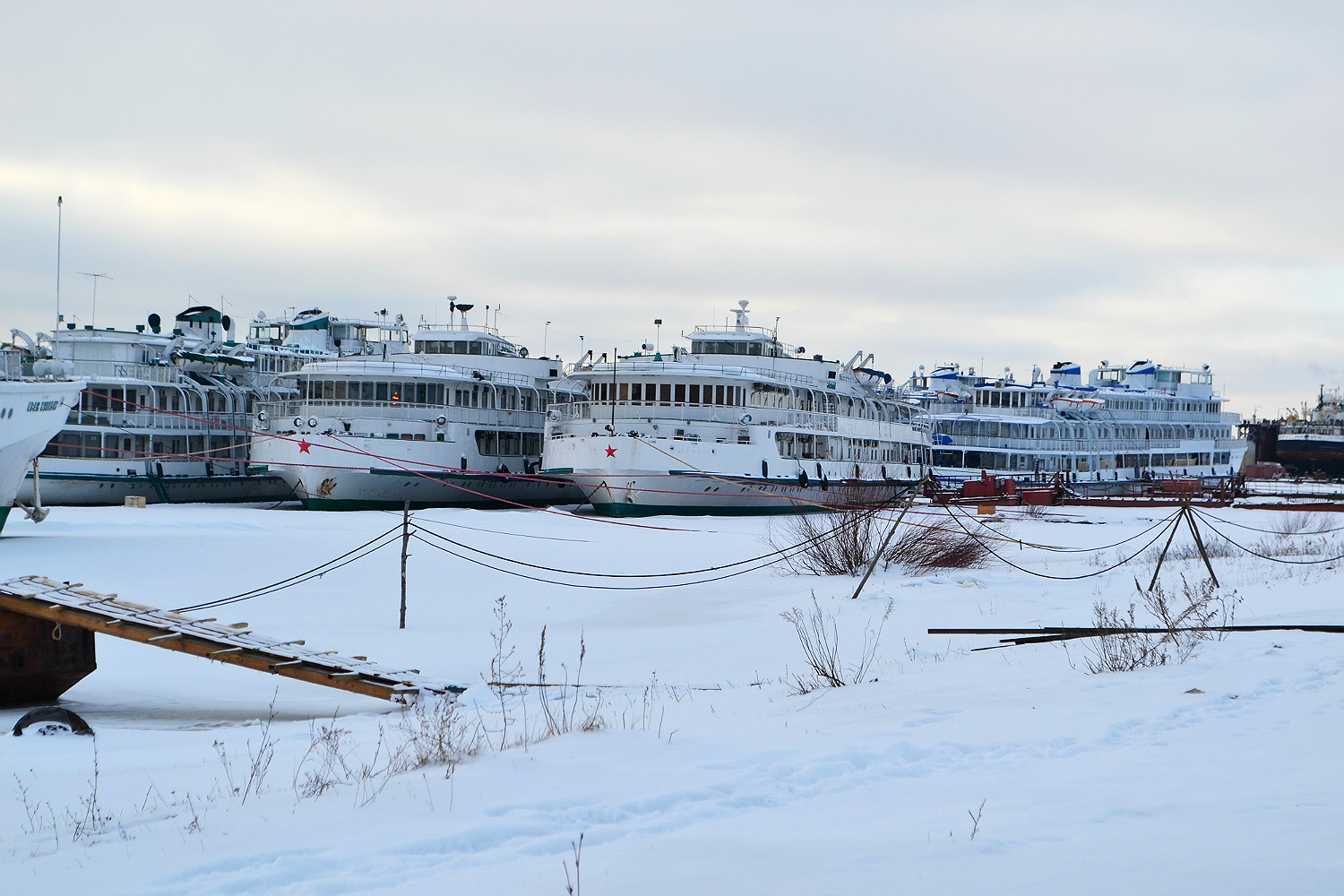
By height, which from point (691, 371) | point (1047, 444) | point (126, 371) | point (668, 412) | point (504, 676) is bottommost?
point (504, 676)

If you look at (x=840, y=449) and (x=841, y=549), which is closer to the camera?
(x=841, y=549)

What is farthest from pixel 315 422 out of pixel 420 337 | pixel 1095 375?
pixel 1095 375

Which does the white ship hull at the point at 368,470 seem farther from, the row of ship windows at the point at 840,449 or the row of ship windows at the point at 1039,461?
the row of ship windows at the point at 1039,461

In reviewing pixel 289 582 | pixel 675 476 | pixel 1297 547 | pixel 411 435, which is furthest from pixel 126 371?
pixel 1297 547

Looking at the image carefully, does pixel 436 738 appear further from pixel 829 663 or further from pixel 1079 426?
pixel 1079 426

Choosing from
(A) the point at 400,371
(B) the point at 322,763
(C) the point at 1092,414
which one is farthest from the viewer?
(C) the point at 1092,414

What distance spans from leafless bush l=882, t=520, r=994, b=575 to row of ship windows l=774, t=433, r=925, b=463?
23.5m

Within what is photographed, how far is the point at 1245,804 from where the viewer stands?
544 centimetres

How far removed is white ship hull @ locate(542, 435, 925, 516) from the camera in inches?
1649

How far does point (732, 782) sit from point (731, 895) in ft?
6.01

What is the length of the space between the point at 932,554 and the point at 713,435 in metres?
22.8

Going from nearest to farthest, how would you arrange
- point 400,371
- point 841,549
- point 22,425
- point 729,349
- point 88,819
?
point 88,819 → point 841,549 → point 22,425 → point 400,371 → point 729,349

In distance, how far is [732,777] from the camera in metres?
6.51

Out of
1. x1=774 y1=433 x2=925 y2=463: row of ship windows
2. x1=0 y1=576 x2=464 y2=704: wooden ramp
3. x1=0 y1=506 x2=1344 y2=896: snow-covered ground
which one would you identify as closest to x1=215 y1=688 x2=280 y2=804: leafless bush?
x1=0 y1=506 x2=1344 y2=896: snow-covered ground
